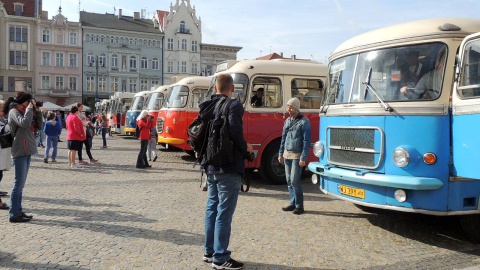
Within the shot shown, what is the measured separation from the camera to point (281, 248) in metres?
5.89

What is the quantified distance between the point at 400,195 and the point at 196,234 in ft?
9.10

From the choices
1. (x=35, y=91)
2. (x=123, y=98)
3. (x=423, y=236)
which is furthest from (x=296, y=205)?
(x=35, y=91)

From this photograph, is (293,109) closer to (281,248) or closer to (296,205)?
(296,205)

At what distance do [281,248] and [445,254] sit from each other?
2034 mm

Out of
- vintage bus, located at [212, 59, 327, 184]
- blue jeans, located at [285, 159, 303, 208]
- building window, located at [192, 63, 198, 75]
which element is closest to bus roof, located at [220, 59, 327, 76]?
vintage bus, located at [212, 59, 327, 184]

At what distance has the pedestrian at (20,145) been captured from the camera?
271 inches

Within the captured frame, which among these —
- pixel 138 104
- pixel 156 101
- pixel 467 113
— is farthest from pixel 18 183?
pixel 138 104

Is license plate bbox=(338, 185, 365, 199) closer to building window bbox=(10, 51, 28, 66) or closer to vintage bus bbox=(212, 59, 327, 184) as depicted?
vintage bus bbox=(212, 59, 327, 184)

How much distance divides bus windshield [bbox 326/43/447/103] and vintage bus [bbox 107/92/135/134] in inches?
1028

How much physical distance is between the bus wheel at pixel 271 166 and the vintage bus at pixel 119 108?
2195 centimetres

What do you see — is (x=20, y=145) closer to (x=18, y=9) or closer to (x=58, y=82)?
(x=58, y=82)

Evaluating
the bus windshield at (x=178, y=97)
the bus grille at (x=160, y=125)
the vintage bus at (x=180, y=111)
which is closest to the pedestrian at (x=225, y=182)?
the vintage bus at (x=180, y=111)

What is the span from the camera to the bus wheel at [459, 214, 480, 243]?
5990 millimetres

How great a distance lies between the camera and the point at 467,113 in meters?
5.47
